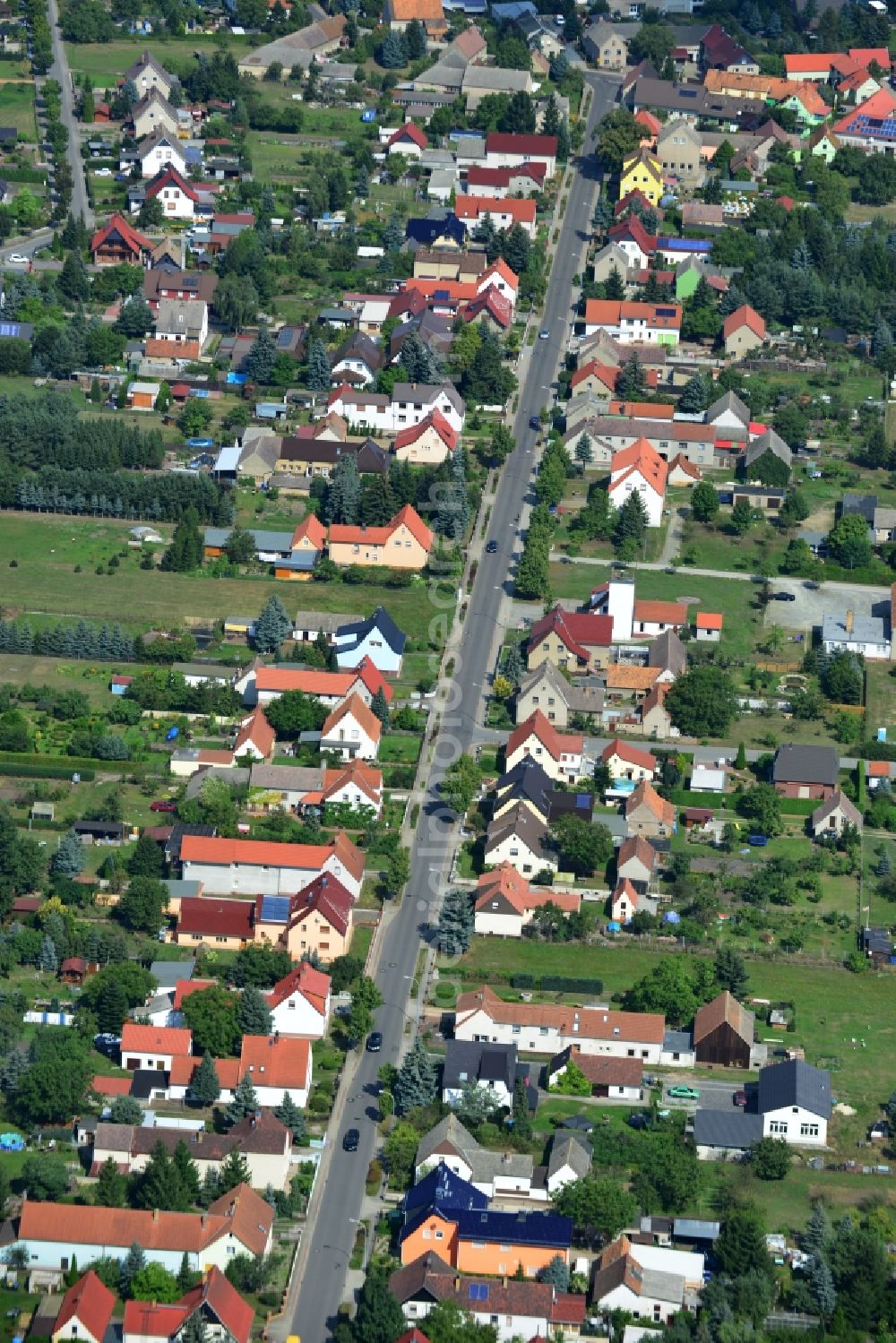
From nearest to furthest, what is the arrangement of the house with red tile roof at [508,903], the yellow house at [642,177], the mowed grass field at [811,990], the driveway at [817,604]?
the mowed grass field at [811,990]
the house with red tile roof at [508,903]
the driveway at [817,604]
the yellow house at [642,177]

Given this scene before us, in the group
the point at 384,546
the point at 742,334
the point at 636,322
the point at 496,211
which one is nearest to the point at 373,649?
the point at 384,546

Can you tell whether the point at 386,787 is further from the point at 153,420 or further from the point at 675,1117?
the point at 153,420

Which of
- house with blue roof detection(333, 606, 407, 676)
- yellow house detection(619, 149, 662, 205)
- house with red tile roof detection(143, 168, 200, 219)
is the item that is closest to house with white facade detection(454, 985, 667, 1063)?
house with blue roof detection(333, 606, 407, 676)

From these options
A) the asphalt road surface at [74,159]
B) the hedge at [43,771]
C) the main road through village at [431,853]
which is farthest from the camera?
the asphalt road surface at [74,159]

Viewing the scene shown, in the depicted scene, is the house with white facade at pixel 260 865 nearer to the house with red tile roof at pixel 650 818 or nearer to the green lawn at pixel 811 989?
the green lawn at pixel 811 989

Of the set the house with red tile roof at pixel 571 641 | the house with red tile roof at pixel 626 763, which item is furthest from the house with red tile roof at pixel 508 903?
the house with red tile roof at pixel 571 641

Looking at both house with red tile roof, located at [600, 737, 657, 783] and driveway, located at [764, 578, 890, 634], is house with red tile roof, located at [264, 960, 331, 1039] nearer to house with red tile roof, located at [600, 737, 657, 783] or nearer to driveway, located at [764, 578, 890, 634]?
house with red tile roof, located at [600, 737, 657, 783]
